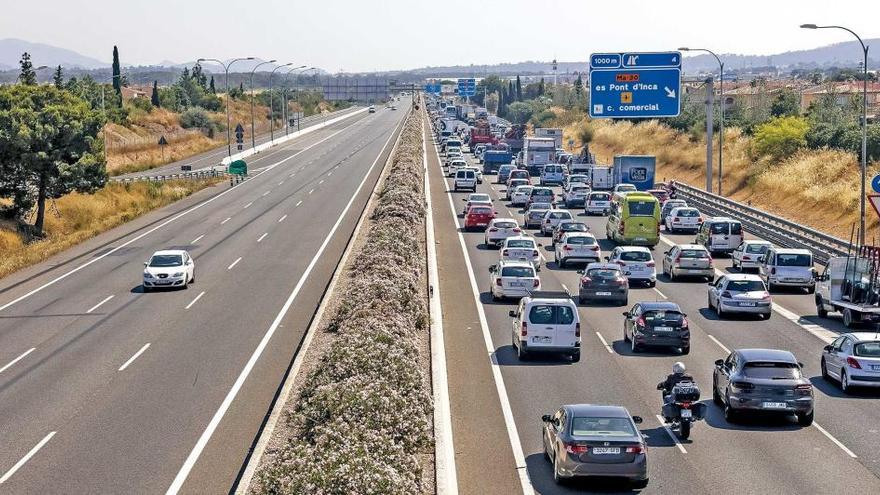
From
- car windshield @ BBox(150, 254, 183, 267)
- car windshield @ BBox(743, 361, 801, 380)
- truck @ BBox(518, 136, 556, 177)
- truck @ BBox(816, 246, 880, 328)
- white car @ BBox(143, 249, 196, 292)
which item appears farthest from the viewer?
truck @ BBox(518, 136, 556, 177)

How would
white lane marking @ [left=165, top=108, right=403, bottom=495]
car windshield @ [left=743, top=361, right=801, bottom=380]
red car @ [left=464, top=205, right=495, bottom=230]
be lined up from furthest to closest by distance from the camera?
red car @ [left=464, top=205, right=495, bottom=230] → car windshield @ [left=743, top=361, right=801, bottom=380] → white lane marking @ [left=165, top=108, right=403, bottom=495]

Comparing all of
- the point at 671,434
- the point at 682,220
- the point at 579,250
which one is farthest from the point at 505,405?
the point at 682,220

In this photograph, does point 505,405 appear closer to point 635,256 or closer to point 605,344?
point 605,344

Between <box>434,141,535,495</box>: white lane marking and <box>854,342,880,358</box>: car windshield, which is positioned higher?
<box>854,342,880,358</box>: car windshield

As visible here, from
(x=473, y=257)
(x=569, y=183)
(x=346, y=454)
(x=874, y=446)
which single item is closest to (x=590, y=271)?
(x=473, y=257)

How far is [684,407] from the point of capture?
68.7 feet

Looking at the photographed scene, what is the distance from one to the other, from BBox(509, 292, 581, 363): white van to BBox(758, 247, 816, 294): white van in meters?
14.3

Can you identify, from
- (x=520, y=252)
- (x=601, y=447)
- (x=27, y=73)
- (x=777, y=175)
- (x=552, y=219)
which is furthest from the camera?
(x=27, y=73)

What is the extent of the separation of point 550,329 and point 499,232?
23.2 meters

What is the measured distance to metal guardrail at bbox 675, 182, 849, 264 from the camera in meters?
45.4

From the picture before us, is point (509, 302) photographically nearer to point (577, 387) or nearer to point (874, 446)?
point (577, 387)

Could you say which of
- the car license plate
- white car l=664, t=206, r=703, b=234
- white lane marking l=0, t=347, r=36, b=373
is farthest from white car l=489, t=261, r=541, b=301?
white car l=664, t=206, r=703, b=234

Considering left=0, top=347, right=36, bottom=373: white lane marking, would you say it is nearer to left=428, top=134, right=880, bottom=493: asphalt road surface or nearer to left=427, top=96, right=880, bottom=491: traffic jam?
left=428, top=134, right=880, bottom=493: asphalt road surface

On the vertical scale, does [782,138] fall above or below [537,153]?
above
